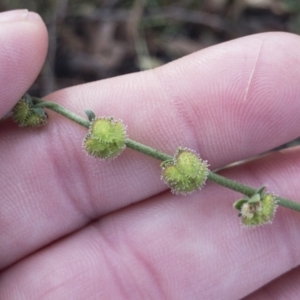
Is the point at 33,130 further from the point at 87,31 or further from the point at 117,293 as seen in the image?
the point at 87,31

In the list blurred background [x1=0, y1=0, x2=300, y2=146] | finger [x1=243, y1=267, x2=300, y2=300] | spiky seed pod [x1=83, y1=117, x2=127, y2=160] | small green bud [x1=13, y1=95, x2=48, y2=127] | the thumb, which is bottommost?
finger [x1=243, y1=267, x2=300, y2=300]

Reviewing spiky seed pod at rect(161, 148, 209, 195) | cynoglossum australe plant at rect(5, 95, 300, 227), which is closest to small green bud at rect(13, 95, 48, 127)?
cynoglossum australe plant at rect(5, 95, 300, 227)

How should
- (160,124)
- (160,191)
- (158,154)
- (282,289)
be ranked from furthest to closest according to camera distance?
(282,289)
(160,191)
(160,124)
(158,154)

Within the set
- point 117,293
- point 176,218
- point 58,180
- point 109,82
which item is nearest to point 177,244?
point 176,218

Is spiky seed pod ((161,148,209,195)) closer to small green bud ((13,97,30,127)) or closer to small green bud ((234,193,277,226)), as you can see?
small green bud ((234,193,277,226))

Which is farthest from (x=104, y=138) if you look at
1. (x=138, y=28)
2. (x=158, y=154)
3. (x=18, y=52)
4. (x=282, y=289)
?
(x=138, y=28)

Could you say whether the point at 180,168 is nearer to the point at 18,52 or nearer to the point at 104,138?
the point at 104,138
